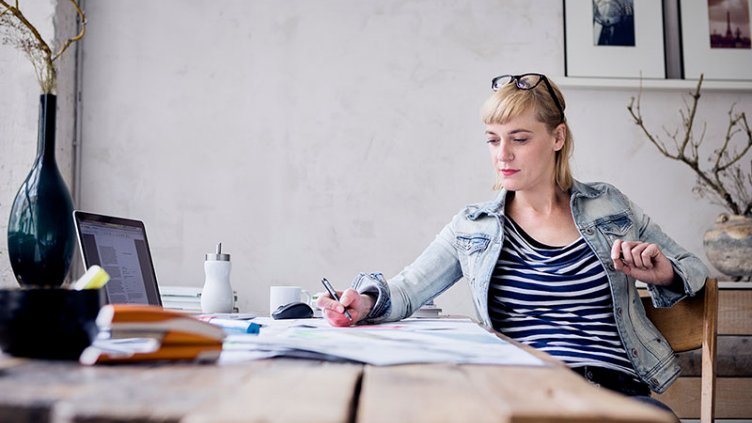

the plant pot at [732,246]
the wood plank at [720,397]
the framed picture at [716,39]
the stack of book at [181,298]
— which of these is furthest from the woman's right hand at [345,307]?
the framed picture at [716,39]

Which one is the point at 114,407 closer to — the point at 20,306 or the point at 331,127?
the point at 20,306

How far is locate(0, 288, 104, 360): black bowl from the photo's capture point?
2.24 ft

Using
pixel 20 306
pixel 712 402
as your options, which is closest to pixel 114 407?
pixel 20 306

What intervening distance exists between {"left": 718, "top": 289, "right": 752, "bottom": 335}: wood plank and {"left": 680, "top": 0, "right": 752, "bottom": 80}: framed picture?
100cm

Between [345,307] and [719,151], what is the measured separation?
7.28ft

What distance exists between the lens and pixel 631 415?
16.5 inches

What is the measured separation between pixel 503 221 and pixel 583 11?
160 cm

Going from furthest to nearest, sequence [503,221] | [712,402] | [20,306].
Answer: [503,221]
[712,402]
[20,306]

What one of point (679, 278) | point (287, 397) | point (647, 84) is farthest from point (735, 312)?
point (287, 397)

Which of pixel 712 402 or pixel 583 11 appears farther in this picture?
pixel 583 11

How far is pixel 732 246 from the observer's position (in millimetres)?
2512

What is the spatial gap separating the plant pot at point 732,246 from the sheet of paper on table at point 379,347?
1814 millimetres

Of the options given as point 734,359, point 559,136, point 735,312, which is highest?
point 559,136

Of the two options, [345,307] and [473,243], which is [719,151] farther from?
[345,307]
